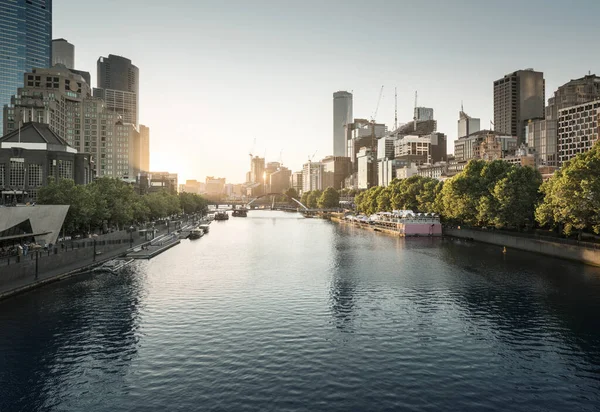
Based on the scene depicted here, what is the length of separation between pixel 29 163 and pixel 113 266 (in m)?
69.3

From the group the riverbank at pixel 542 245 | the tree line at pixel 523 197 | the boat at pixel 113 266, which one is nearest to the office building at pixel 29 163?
the boat at pixel 113 266

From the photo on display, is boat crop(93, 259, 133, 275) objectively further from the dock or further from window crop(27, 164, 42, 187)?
window crop(27, 164, 42, 187)

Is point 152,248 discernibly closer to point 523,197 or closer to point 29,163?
point 29,163

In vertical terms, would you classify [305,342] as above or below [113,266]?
below

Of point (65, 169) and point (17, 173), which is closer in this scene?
point (17, 173)

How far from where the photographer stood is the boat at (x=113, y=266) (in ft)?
232

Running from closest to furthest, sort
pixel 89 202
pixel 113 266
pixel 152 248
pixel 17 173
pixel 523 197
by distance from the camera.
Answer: pixel 113 266, pixel 89 202, pixel 152 248, pixel 523 197, pixel 17 173

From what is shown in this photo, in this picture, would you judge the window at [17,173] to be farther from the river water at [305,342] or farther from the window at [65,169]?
the river water at [305,342]

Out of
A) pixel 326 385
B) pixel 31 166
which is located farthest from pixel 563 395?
pixel 31 166

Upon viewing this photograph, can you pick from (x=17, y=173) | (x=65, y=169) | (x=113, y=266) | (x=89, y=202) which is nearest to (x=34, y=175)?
(x=17, y=173)

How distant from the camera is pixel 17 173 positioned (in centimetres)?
12288

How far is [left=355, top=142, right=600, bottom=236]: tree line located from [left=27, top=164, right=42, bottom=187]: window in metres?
113

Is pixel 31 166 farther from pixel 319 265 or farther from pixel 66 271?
pixel 319 265

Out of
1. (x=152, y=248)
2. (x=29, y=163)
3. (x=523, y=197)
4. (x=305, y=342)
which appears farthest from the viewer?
(x=29, y=163)
